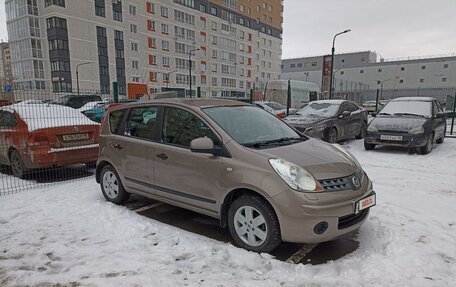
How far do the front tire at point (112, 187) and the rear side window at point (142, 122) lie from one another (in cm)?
75

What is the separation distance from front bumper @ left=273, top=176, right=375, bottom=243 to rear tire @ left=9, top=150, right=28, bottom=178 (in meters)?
5.50

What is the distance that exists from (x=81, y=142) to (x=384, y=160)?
23.4 feet

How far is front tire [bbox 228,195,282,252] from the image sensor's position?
3264 millimetres

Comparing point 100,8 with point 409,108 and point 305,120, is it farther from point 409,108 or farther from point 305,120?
point 409,108

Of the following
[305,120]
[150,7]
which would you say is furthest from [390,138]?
[150,7]

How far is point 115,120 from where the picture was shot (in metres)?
5.08

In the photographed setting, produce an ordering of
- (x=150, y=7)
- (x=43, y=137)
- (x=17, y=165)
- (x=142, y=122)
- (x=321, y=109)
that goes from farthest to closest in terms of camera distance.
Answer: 1. (x=150, y=7)
2. (x=321, y=109)
3. (x=17, y=165)
4. (x=43, y=137)
5. (x=142, y=122)

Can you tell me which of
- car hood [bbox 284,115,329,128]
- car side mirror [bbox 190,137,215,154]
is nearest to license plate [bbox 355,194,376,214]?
car side mirror [bbox 190,137,215,154]

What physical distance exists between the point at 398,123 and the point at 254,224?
7.13m

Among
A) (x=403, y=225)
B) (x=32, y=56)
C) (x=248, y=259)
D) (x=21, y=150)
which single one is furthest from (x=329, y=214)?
(x=32, y=56)

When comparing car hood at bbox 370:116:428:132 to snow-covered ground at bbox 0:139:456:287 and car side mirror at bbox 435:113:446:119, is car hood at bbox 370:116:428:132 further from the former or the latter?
snow-covered ground at bbox 0:139:456:287

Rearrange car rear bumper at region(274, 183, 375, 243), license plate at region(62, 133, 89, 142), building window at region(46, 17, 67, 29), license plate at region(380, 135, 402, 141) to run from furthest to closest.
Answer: building window at region(46, 17, 67, 29)
license plate at region(380, 135, 402, 141)
license plate at region(62, 133, 89, 142)
car rear bumper at region(274, 183, 375, 243)

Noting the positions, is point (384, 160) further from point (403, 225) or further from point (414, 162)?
point (403, 225)

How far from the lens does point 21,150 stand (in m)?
6.20
